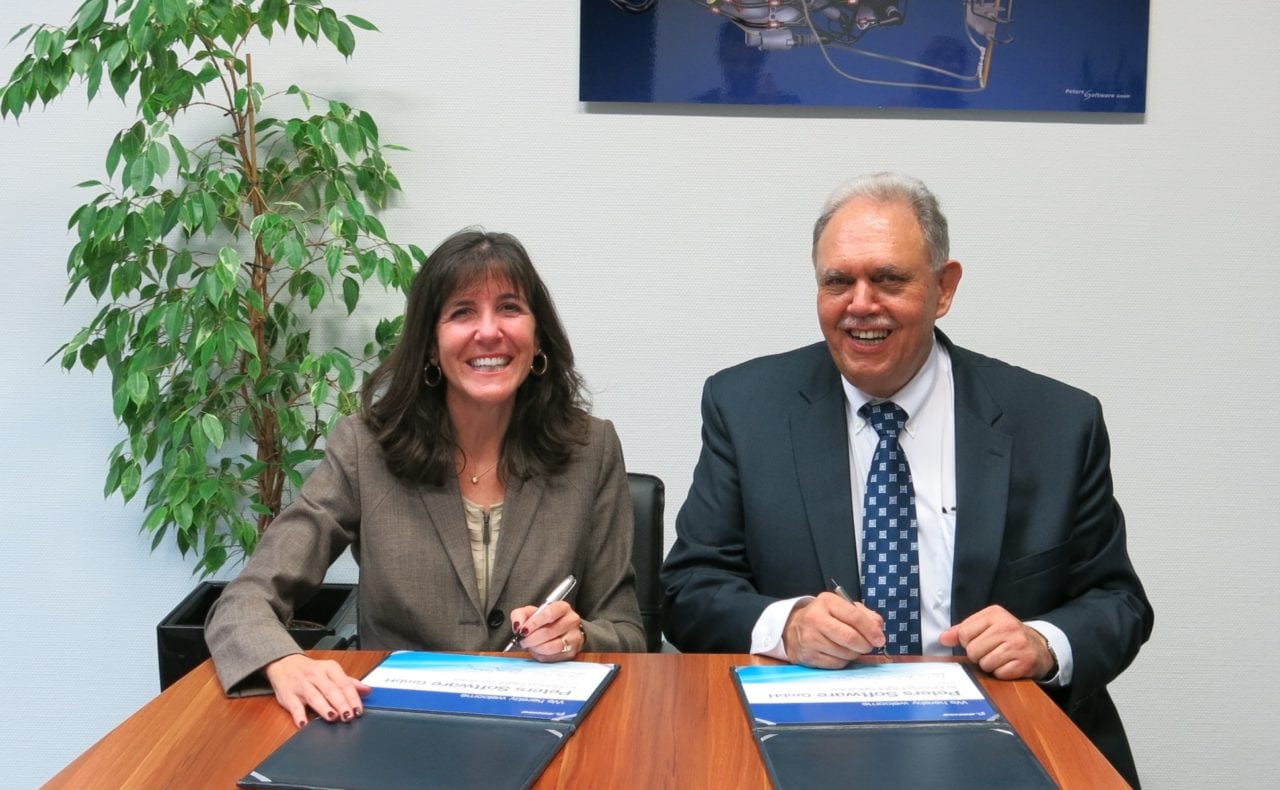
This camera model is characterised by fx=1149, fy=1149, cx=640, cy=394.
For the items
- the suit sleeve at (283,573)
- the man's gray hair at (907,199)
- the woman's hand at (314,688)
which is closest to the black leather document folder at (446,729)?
the woman's hand at (314,688)

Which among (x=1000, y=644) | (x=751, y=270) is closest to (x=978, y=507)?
(x=1000, y=644)

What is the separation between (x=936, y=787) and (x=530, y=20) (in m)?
2.21

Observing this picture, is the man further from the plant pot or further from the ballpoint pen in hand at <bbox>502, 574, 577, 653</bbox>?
the plant pot

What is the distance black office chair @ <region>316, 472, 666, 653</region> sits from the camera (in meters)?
2.24

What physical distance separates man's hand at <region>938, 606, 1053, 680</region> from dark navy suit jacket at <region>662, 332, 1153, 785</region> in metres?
0.17

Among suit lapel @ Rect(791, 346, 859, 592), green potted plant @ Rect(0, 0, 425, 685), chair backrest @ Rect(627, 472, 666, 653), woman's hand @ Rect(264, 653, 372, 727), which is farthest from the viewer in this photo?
green potted plant @ Rect(0, 0, 425, 685)

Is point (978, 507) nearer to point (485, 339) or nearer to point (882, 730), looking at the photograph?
point (882, 730)

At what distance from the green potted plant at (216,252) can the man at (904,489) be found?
105 centimetres

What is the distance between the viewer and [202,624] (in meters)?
2.64

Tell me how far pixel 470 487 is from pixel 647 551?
15.7 inches

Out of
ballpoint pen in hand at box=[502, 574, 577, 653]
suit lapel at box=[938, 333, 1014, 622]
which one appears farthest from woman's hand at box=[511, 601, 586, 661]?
suit lapel at box=[938, 333, 1014, 622]

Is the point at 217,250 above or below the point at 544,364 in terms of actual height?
above

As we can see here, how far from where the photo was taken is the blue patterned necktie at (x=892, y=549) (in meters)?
1.92

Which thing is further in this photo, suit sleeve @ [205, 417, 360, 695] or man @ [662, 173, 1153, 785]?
man @ [662, 173, 1153, 785]
